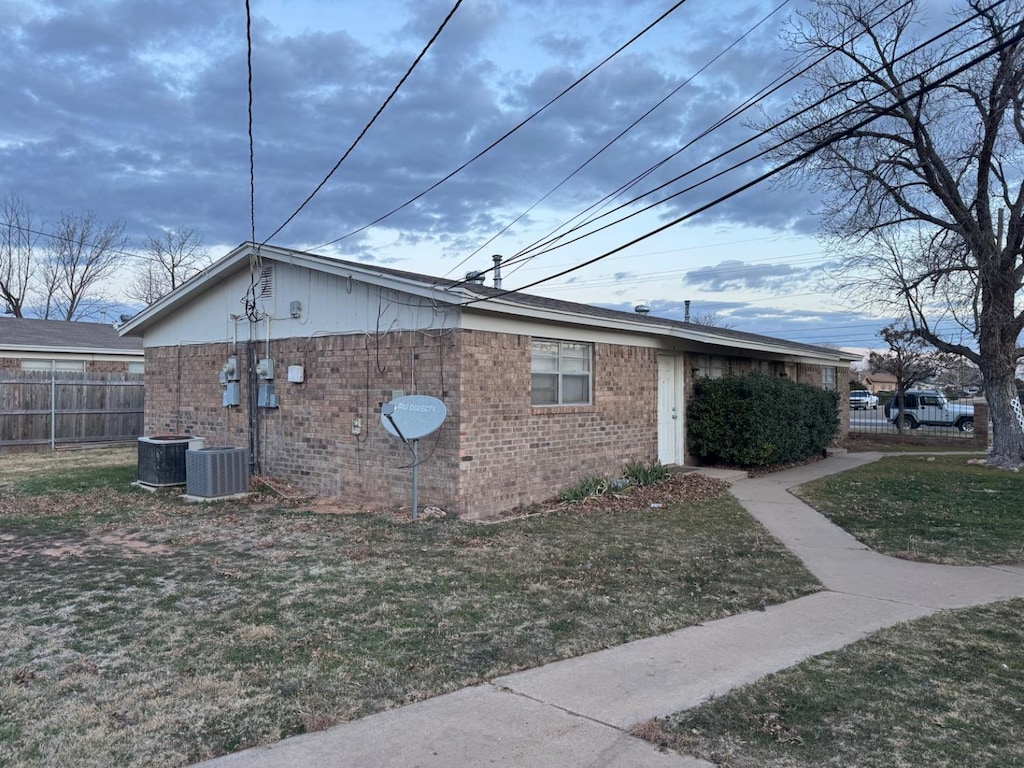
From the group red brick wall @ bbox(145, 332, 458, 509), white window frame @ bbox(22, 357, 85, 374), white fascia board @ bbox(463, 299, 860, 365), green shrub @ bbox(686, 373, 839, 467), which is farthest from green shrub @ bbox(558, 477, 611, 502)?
white window frame @ bbox(22, 357, 85, 374)

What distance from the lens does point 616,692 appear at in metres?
4.11

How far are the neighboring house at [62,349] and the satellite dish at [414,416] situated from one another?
13518 mm

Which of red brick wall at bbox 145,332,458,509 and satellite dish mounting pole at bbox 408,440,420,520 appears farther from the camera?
red brick wall at bbox 145,332,458,509

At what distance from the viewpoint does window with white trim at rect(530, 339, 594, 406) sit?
10758 millimetres

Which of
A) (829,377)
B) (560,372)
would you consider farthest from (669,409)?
(829,377)

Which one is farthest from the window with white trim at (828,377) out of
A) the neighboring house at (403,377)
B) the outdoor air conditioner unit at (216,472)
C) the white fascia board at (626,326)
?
the outdoor air conditioner unit at (216,472)

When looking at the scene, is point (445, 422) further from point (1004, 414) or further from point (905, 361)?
point (905, 361)

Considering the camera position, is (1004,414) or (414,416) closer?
(414,416)

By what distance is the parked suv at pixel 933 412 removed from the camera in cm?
3086

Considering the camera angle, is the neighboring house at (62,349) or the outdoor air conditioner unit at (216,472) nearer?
the outdoor air conditioner unit at (216,472)

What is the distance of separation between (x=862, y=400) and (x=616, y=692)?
55575 millimetres

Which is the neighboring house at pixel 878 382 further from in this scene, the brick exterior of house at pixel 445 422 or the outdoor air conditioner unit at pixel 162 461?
the outdoor air conditioner unit at pixel 162 461

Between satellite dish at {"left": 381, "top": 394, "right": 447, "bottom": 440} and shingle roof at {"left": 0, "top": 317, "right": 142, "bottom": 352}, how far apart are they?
1362 cm

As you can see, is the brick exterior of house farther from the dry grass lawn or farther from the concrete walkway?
the concrete walkway
